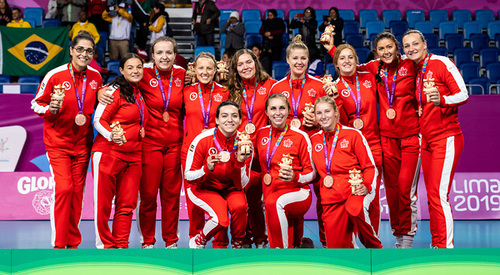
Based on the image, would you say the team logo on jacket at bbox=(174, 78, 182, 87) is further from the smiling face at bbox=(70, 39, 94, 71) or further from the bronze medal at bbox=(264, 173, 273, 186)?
the bronze medal at bbox=(264, 173, 273, 186)

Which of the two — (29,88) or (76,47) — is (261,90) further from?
(29,88)

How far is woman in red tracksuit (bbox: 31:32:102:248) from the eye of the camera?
16.5 feet

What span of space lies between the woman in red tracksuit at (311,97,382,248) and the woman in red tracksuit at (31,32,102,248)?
211 cm

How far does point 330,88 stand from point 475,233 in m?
3.37

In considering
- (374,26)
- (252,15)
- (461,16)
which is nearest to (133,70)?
(252,15)

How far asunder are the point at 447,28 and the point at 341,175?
1039cm

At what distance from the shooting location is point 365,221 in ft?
16.1

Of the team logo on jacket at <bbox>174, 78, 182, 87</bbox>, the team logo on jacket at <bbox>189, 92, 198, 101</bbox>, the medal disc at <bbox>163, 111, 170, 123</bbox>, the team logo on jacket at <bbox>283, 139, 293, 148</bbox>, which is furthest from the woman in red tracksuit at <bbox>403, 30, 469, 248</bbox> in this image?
the medal disc at <bbox>163, 111, 170, 123</bbox>

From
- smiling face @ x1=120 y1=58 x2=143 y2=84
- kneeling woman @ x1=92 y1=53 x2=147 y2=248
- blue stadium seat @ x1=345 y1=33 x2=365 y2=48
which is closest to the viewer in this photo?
kneeling woman @ x1=92 y1=53 x2=147 y2=248

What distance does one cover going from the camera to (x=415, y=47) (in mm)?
5078

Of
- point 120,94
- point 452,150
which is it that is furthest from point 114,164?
point 452,150

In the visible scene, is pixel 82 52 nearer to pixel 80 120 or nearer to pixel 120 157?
pixel 80 120

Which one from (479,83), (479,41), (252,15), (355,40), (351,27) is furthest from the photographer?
(252,15)

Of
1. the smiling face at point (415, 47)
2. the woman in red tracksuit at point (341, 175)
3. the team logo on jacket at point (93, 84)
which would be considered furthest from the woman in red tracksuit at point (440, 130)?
the team logo on jacket at point (93, 84)
